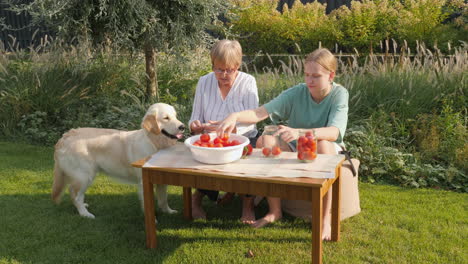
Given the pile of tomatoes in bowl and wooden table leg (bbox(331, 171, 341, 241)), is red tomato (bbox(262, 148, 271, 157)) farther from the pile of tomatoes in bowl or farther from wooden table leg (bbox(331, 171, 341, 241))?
wooden table leg (bbox(331, 171, 341, 241))

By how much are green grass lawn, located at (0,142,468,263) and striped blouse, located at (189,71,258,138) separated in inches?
38.8

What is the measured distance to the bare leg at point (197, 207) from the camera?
425cm

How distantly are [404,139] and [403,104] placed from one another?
0.57m

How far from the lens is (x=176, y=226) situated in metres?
4.06

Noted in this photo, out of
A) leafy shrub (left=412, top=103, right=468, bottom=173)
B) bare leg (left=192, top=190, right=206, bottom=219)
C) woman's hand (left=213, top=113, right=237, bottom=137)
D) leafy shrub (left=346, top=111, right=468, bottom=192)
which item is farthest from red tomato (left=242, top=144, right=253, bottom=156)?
leafy shrub (left=412, top=103, right=468, bottom=173)

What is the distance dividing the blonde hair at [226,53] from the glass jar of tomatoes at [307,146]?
117 centimetres

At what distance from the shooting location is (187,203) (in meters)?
4.18

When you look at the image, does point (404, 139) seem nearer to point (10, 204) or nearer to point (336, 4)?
point (10, 204)

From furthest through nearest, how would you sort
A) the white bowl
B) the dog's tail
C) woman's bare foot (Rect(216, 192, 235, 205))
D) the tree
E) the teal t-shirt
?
the tree < woman's bare foot (Rect(216, 192, 235, 205)) < the dog's tail < the teal t-shirt < the white bowl

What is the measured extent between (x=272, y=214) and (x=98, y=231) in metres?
1.63

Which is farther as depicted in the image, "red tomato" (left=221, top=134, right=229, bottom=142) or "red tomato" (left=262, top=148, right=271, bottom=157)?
"red tomato" (left=262, top=148, right=271, bottom=157)

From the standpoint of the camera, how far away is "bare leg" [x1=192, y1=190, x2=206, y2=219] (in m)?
4.25

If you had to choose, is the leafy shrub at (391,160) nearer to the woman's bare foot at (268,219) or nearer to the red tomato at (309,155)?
the woman's bare foot at (268,219)

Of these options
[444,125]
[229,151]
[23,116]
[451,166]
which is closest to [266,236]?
[229,151]
